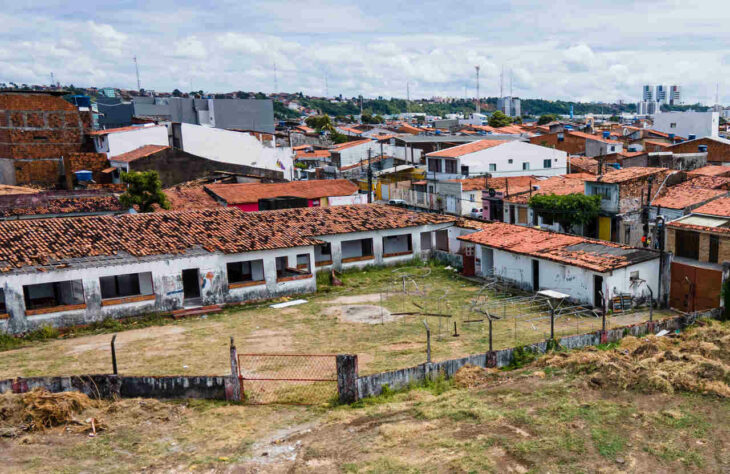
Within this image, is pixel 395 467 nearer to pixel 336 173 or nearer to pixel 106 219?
pixel 106 219

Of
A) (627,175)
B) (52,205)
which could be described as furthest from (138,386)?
(627,175)

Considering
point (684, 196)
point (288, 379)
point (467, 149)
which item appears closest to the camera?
point (288, 379)

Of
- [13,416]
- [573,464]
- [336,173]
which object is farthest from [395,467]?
[336,173]

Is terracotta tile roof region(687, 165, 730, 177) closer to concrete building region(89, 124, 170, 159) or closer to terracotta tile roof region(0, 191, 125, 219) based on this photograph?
terracotta tile roof region(0, 191, 125, 219)

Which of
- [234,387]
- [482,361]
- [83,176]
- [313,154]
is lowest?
[482,361]

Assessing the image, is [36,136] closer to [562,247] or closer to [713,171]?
[562,247]
